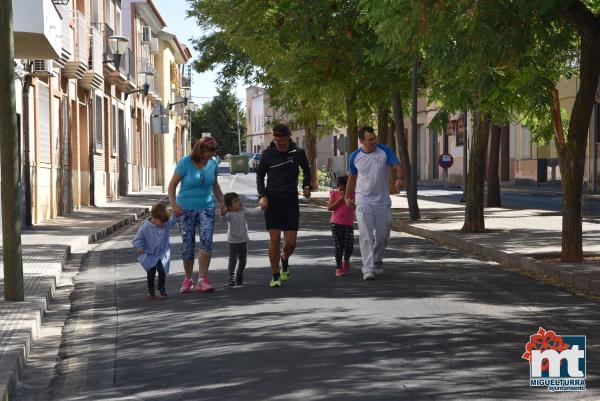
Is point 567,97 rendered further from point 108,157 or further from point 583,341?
point 583,341

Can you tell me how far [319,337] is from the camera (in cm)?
827

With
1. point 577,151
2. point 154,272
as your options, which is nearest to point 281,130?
point 154,272

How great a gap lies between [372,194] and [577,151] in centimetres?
299

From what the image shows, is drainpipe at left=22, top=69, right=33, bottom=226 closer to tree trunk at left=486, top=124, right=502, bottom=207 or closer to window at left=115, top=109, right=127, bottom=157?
tree trunk at left=486, top=124, right=502, bottom=207

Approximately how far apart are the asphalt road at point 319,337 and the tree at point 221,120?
123 metres

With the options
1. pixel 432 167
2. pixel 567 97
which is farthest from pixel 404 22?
pixel 432 167

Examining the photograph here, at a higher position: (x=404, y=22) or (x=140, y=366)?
(x=404, y=22)

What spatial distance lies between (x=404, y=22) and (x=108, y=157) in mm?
26463

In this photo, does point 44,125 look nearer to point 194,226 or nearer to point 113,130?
point 113,130

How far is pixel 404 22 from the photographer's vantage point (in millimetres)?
12930

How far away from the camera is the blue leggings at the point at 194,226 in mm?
11281

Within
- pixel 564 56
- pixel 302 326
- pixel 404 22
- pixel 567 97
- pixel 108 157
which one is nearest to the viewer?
pixel 302 326

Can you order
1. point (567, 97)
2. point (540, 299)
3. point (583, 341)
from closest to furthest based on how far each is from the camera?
point (583, 341) < point (540, 299) < point (567, 97)

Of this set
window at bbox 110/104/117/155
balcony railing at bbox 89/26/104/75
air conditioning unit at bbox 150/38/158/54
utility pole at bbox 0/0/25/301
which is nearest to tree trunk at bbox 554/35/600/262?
utility pole at bbox 0/0/25/301
